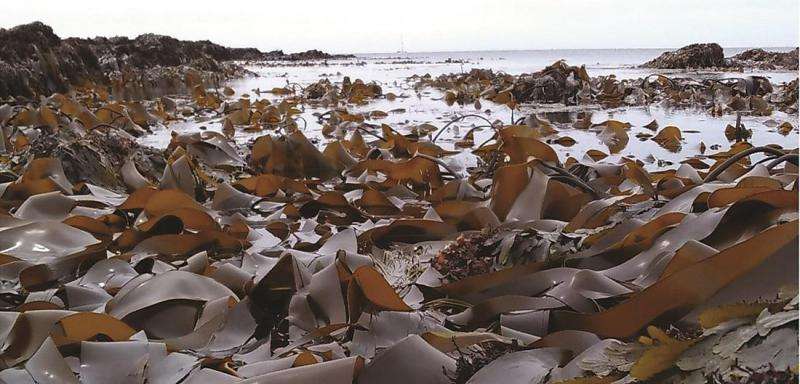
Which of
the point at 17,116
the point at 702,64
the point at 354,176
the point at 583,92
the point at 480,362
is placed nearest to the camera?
the point at 480,362

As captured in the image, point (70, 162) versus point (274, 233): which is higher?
point (70, 162)

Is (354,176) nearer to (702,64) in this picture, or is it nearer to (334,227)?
(334,227)

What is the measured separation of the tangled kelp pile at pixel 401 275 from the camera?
810 mm

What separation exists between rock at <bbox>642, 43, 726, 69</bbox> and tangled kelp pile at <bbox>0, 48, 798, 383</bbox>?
11478 millimetres

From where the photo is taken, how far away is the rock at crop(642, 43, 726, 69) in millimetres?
12164

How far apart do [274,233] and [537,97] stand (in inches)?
181

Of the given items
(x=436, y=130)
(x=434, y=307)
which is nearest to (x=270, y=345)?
(x=434, y=307)

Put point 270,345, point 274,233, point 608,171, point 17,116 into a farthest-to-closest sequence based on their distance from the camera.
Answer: point 17,116, point 608,171, point 274,233, point 270,345

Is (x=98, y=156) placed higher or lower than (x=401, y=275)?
higher

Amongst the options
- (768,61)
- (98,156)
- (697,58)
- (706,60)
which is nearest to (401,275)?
(98,156)

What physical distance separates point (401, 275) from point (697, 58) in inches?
504

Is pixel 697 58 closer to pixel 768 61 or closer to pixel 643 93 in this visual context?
pixel 768 61

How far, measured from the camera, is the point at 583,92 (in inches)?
233

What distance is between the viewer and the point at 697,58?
12.4 m
